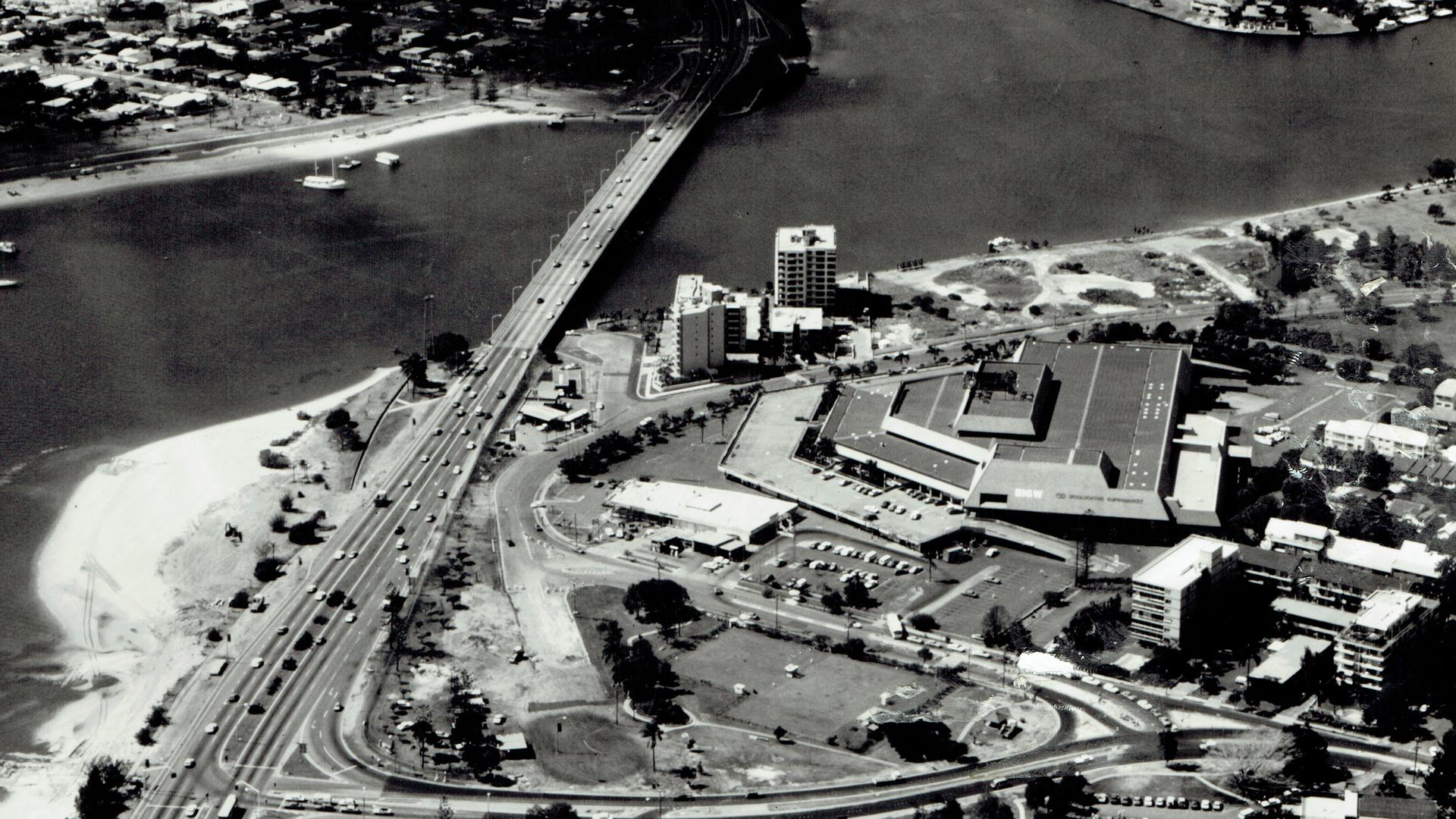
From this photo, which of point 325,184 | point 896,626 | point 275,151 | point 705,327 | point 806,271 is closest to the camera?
point 896,626

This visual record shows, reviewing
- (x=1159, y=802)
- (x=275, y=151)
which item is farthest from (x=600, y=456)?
(x=275, y=151)

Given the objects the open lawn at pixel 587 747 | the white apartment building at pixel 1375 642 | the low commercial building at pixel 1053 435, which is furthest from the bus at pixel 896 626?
the white apartment building at pixel 1375 642

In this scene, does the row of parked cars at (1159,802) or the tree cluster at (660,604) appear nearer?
the row of parked cars at (1159,802)

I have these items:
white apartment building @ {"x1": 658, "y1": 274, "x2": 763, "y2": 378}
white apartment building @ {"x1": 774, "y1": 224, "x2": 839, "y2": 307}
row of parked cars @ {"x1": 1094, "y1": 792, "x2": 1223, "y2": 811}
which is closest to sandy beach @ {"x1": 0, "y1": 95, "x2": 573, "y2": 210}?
white apartment building @ {"x1": 658, "y1": 274, "x2": 763, "y2": 378}

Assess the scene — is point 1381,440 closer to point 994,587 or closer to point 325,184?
point 994,587

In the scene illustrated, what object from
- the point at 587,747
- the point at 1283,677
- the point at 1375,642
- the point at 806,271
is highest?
the point at 806,271

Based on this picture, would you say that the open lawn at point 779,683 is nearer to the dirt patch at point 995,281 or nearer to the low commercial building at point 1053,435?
the low commercial building at point 1053,435

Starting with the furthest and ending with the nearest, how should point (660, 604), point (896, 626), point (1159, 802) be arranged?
point (660, 604)
point (896, 626)
point (1159, 802)
